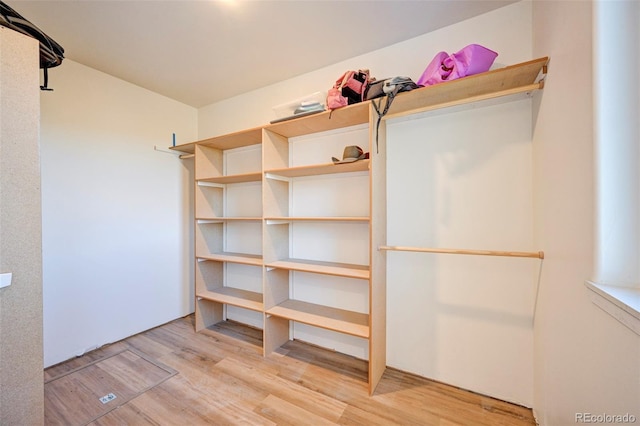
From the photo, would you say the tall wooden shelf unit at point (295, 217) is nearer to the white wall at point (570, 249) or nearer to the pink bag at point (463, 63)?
the pink bag at point (463, 63)

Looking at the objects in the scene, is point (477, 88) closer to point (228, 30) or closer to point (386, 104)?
point (386, 104)

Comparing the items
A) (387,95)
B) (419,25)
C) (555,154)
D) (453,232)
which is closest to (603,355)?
(555,154)

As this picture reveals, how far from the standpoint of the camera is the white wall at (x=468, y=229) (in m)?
1.54

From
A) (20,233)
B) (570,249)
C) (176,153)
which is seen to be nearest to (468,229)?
(570,249)

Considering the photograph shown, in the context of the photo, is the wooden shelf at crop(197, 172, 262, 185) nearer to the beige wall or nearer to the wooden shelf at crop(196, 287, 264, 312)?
the wooden shelf at crop(196, 287, 264, 312)

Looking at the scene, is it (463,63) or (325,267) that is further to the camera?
(325,267)

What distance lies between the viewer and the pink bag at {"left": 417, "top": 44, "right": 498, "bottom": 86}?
4.62ft

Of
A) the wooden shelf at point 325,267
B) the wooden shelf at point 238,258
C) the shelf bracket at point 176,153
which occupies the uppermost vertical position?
the shelf bracket at point 176,153

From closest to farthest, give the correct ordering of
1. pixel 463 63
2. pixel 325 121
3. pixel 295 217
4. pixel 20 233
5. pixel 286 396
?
1. pixel 20 233
2. pixel 463 63
3. pixel 286 396
4. pixel 325 121
5. pixel 295 217

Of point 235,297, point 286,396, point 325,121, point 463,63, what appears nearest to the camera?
point 463,63

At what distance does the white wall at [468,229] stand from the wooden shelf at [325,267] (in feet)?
1.00

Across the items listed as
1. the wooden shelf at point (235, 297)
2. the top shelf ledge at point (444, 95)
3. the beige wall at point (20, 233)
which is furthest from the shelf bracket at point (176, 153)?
the beige wall at point (20, 233)

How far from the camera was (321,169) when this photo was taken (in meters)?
2.01

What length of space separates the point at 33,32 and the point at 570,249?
2.61m
